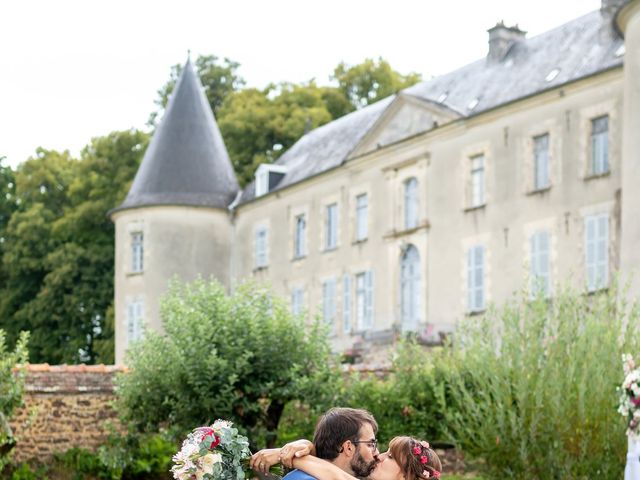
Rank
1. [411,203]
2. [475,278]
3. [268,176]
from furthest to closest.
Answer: [268,176] < [411,203] < [475,278]

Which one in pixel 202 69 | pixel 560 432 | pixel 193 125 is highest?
pixel 202 69

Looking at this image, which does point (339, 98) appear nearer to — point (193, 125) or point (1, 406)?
point (193, 125)


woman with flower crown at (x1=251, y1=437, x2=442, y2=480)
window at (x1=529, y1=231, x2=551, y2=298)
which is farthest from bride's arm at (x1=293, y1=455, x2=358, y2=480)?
window at (x1=529, y1=231, x2=551, y2=298)

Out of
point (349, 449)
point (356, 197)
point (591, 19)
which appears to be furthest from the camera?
point (356, 197)

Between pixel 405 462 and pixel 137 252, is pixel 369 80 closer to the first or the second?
pixel 137 252

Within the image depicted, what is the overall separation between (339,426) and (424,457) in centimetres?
49

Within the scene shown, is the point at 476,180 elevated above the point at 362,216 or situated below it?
above

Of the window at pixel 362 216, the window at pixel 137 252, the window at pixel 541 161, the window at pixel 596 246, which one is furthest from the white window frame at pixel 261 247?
the window at pixel 596 246

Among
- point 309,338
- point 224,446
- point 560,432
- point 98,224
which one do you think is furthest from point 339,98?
point 224,446

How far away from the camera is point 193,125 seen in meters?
36.4

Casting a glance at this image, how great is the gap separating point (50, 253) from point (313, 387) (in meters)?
22.9

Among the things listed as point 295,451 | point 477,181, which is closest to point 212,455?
point 295,451

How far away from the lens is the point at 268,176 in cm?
3488

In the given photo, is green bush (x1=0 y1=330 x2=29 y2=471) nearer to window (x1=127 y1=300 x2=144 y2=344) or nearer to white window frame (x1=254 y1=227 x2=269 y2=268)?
window (x1=127 y1=300 x2=144 y2=344)
